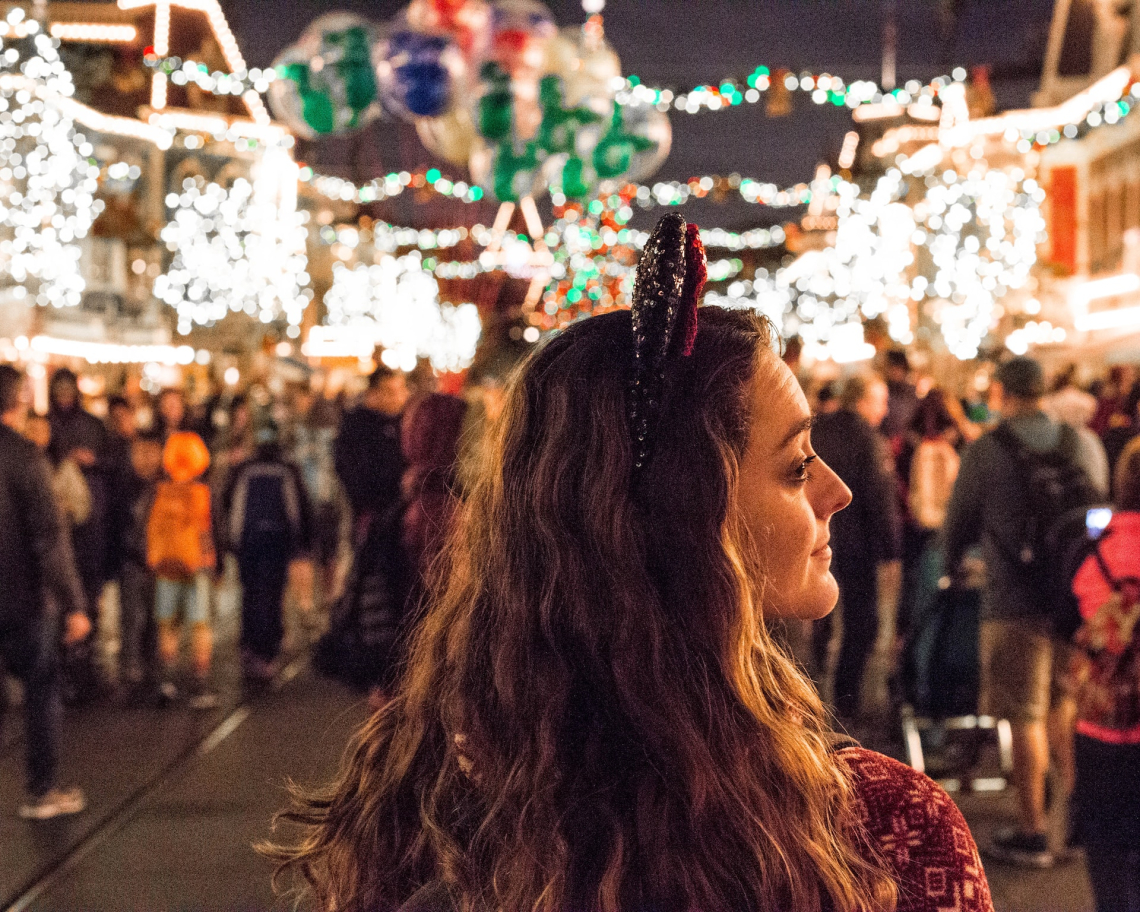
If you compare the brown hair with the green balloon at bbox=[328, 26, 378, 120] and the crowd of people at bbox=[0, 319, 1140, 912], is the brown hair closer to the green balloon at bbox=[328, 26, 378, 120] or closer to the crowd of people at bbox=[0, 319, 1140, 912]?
the crowd of people at bbox=[0, 319, 1140, 912]

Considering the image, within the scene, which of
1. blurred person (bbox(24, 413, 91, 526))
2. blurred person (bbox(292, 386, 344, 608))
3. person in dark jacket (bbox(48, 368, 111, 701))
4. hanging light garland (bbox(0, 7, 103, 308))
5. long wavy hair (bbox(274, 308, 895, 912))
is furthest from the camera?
hanging light garland (bbox(0, 7, 103, 308))

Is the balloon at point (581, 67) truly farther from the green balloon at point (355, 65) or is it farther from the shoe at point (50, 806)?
the shoe at point (50, 806)

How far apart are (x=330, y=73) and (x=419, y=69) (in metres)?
0.59

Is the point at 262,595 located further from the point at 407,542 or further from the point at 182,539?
the point at 407,542

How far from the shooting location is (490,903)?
4.59ft

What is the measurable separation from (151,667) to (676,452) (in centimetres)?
917

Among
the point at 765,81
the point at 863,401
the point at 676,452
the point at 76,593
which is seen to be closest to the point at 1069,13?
the point at 765,81

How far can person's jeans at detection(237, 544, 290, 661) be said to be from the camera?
964 centimetres

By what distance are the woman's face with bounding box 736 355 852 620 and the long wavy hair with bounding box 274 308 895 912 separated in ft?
0.09

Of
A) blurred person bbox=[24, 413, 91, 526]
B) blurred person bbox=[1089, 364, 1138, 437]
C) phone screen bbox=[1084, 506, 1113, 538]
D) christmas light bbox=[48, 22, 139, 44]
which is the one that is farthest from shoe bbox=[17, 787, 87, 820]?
christmas light bbox=[48, 22, 139, 44]

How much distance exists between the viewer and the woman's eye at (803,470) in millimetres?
1586

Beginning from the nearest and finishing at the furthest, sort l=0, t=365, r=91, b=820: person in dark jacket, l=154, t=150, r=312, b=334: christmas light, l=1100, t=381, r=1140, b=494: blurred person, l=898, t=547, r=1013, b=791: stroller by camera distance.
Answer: l=0, t=365, r=91, b=820: person in dark jacket, l=898, t=547, r=1013, b=791: stroller, l=1100, t=381, r=1140, b=494: blurred person, l=154, t=150, r=312, b=334: christmas light

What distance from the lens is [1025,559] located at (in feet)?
19.1

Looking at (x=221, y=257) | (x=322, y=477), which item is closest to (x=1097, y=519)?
(x=322, y=477)
